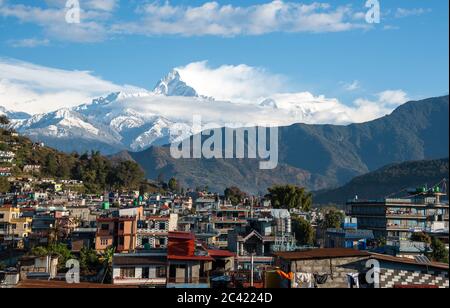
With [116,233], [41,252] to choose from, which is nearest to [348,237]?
[116,233]

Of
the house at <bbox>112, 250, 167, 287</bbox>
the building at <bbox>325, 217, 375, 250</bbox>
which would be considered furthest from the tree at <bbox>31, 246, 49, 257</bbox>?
the building at <bbox>325, 217, 375, 250</bbox>

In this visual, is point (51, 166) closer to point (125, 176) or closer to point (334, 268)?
point (125, 176)

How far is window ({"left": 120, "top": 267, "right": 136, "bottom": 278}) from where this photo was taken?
24.9m

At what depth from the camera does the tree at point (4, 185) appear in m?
75.1

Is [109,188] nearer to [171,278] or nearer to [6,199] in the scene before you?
[6,199]

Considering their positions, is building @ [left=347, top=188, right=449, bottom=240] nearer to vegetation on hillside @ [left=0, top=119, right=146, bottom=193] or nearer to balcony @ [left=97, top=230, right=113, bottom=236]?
balcony @ [left=97, top=230, right=113, bottom=236]

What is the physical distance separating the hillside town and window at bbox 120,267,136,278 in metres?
0.04

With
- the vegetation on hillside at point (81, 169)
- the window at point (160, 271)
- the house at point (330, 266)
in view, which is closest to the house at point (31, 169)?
the vegetation on hillside at point (81, 169)

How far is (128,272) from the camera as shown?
24953 millimetres

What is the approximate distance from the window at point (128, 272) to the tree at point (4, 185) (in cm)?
5467

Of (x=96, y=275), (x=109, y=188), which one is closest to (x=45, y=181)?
(x=109, y=188)

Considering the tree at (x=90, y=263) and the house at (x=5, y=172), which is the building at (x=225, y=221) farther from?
the house at (x=5, y=172)
